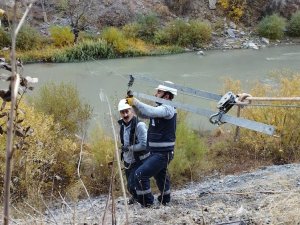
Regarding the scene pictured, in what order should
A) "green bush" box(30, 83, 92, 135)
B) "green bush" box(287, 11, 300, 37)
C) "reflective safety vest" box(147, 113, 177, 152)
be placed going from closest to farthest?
"reflective safety vest" box(147, 113, 177, 152) → "green bush" box(30, 83, 92, 135) → "green bush" box(287, 11, 300, 37)

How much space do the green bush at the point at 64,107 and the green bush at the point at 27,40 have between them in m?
11.3

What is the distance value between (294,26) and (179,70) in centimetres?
1035

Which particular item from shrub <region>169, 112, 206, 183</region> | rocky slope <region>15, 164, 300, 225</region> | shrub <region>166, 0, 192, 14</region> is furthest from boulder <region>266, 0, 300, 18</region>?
rocky slope <region>15, 164, 300, 225</region>

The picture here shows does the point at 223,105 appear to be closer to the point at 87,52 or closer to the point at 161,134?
the point at 161,134

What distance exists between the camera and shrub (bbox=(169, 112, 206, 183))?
8094mm

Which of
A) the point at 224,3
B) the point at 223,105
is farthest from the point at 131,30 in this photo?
the point at 223,105

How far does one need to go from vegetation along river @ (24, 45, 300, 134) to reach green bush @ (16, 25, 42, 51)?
1880mm

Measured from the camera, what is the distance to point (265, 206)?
3736 millimetres

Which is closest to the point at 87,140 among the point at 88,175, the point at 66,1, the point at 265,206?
the point at 88,175

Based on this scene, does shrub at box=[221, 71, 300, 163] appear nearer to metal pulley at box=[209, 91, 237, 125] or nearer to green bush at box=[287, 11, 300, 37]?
metal pulley at box=[209, 91, 237, 125]

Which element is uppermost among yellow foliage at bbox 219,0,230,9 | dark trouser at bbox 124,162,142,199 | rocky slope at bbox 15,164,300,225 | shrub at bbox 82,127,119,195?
yellow foliage at bbox 219,0,230,9

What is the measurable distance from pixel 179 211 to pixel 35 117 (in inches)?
174

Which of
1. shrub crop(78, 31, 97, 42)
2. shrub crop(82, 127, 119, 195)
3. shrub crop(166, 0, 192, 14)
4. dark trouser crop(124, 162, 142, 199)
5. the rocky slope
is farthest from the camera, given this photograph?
shrub crop(166, 0, 192, 14)

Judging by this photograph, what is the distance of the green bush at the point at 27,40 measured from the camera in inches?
814
